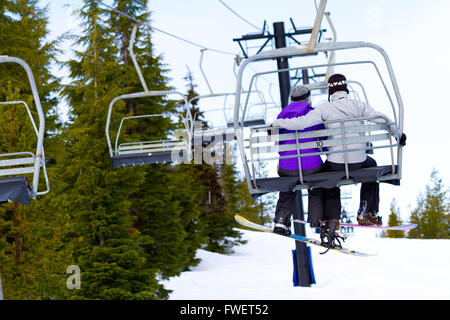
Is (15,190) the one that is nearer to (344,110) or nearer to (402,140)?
(344,110)

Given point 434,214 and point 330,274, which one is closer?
point 330,274

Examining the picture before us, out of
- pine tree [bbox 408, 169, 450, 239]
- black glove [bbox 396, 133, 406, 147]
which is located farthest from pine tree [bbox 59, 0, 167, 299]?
pine tree [bbox 408, 169, 450, 239]

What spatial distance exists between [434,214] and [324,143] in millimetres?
48558

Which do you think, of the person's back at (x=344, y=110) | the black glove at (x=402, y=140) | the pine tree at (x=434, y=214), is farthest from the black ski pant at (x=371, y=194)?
the pine tree at (x=434, y=214)

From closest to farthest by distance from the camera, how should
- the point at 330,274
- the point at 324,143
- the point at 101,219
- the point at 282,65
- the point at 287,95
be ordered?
the point at 324,143 → the point at 282,65 → the point at 287,95 → the point at 101,219 → the point at 330,274

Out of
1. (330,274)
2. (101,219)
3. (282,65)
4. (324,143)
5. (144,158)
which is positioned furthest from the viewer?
(330,274)

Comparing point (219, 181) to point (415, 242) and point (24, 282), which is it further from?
point (24, 282)

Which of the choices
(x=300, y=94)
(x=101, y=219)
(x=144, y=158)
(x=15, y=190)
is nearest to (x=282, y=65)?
(x=144, y=158)

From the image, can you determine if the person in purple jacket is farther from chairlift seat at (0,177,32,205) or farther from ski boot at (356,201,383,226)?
chairlift seat at (0,177,32,205)

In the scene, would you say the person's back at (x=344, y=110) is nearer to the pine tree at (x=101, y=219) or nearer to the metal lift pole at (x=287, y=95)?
the metal lift pole at (x=287, y=95)

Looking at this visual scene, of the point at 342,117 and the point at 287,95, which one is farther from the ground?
the point at 287,95

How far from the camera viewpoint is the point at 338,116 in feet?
16.4

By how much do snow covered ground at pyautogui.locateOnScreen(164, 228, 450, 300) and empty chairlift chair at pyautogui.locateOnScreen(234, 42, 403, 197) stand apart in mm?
10853

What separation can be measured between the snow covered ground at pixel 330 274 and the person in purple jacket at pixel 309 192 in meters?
10.4
